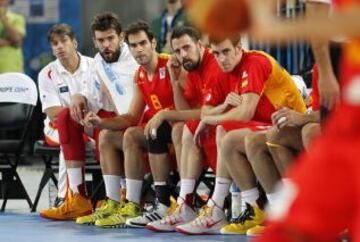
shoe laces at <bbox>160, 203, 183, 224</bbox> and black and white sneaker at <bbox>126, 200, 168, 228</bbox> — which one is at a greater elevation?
shoe laces at <bbox>160, 203, 183, 224</bbox>

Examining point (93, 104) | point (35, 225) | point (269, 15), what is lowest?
point (35, 225)

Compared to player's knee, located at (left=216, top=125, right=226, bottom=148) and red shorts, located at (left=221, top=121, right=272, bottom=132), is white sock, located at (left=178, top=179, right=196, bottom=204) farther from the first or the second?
red shorts, located at (left=221, top=121, right=272, bottom=132)

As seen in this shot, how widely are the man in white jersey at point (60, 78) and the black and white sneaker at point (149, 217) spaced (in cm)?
133

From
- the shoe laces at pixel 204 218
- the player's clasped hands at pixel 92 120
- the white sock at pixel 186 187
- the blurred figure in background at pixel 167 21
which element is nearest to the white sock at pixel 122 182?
the player's clasped hands at pixel 92 120

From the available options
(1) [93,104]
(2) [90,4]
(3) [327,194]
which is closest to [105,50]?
(1) [93,104]

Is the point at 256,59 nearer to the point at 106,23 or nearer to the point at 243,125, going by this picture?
the point at 243,125

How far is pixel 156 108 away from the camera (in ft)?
27.5

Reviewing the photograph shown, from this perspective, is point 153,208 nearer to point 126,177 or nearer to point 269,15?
point 126,177

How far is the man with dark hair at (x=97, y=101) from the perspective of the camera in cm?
871

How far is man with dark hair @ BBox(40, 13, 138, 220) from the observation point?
8.71 meters

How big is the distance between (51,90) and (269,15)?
6831mm

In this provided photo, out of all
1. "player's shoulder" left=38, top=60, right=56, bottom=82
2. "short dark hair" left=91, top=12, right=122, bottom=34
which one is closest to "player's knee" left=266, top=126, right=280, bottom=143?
"short dark hair" left=91, top=12, right=122, bottom=34

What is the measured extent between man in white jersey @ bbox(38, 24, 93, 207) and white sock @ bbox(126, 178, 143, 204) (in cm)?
109

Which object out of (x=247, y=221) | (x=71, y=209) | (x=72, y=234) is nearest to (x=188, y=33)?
(x=247, y=221)
